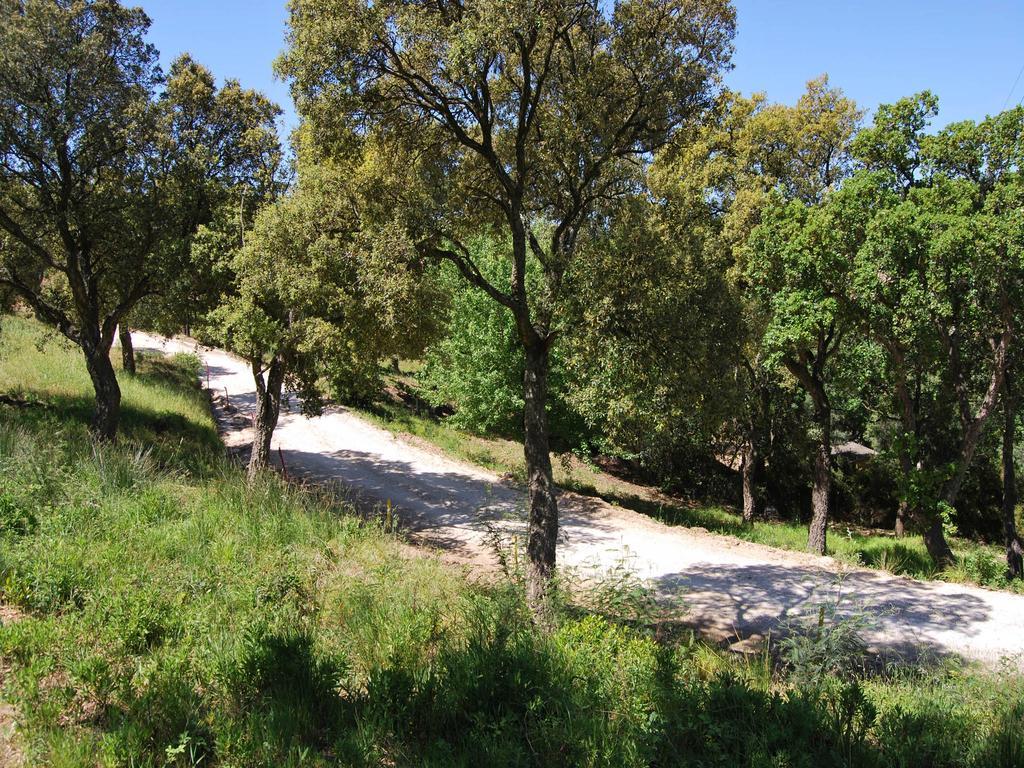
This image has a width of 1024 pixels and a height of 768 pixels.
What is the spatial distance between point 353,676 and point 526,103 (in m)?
7.29

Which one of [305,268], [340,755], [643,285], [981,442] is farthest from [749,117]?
[340,755]

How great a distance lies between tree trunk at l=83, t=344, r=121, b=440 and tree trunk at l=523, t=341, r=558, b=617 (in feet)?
32.1

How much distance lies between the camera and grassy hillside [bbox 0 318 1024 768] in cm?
365

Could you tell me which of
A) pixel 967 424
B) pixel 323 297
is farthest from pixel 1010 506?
pixel 323 297

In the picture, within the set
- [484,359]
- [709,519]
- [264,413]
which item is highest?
[484,359]

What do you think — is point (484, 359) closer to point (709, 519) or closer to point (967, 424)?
point (709, 519)

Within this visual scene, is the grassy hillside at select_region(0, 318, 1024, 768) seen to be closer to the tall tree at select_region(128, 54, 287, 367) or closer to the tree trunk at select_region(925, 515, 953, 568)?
the tall tree at select_region(128, 54, 287, 367)

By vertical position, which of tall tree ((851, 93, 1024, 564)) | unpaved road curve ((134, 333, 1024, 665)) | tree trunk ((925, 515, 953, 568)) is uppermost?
tall tree ((851, 93, 1024, 564))

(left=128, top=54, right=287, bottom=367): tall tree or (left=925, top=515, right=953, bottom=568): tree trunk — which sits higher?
(left=128, top=54, right=287, bottom=367): tall tree

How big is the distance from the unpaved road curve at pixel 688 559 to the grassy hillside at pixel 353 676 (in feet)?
6.17

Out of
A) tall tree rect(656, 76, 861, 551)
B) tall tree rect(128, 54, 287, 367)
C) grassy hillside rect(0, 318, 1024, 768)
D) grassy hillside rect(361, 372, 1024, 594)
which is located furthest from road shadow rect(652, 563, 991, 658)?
tall tree rect(128, 54, 287, 367)

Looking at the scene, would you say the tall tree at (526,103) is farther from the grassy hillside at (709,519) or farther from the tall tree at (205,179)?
the grassy hillside at (709,519)

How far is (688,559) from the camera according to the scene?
12.8 metres

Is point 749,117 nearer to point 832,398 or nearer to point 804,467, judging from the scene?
point 832,398
